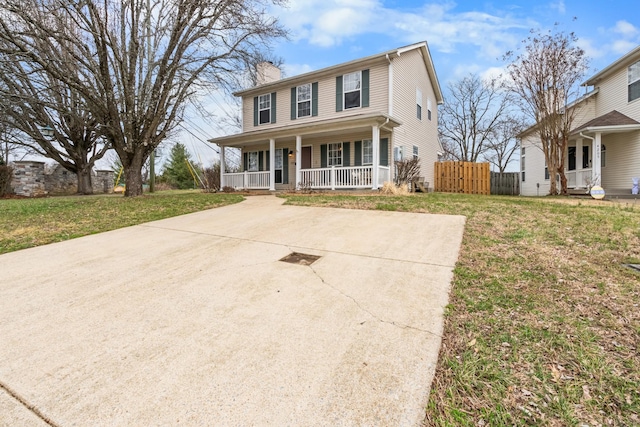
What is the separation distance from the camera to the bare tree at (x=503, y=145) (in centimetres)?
2911


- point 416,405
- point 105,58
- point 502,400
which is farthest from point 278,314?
point 105,58

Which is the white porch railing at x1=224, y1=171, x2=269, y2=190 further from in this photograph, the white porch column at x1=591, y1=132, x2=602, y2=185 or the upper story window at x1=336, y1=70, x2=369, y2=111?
the white porch column at x1=591, y1=132, x2=602, y2=185

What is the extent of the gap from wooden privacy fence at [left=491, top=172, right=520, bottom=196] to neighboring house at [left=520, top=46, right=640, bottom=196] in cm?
428

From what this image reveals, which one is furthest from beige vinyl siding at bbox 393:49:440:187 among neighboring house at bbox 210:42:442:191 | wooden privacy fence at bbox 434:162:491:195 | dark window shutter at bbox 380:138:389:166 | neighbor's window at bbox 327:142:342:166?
neighbor's window at bbox 327:142:342:166

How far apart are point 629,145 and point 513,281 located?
15328mm

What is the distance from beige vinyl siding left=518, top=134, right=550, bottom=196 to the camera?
17.9m

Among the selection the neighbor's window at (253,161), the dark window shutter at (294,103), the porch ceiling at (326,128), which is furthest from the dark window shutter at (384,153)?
the neighbor's window at (253,161)

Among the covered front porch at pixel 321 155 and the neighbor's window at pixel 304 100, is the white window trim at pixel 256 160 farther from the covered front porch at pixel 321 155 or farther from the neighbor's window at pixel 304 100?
the neighbor's window at pixel 304 100

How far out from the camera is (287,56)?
16422mm

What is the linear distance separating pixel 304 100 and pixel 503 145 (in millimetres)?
26716

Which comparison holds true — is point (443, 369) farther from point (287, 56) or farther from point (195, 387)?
point (287, 56)

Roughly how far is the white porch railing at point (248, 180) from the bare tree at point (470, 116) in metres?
23.9

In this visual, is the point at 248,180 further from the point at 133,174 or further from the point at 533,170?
the point at 533,170

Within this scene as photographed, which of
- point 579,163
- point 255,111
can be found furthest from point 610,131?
point 255,111
